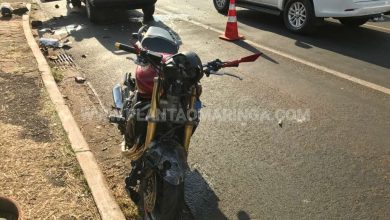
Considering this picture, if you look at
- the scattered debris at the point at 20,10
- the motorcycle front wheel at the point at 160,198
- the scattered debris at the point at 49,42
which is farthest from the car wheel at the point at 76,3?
the motorcycle front wheel at the point at 160,198

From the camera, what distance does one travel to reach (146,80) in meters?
3.56

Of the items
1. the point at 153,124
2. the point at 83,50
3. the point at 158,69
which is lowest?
the point at 83,50

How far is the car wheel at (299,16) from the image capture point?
30.8 feet

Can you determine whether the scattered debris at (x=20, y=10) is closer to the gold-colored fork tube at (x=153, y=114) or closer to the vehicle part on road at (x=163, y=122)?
the vehicle part on road at (x=163, y=122)

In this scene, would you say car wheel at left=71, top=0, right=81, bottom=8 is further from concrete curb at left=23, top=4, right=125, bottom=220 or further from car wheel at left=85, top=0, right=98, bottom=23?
concrete curb at left=23, top=4, right=125, bottom=220

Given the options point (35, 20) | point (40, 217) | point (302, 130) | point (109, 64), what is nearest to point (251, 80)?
point (302, 130)

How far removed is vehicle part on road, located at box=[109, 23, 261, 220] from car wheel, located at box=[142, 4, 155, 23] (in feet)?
25.6

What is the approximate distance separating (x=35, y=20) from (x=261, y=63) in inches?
250

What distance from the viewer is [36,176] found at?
4055 mm

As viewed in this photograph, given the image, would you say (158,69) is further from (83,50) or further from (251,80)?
(83,50)

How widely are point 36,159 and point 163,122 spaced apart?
1.76 m

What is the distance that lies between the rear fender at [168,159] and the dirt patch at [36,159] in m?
0.81

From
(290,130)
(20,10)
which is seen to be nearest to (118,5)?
(20,10)

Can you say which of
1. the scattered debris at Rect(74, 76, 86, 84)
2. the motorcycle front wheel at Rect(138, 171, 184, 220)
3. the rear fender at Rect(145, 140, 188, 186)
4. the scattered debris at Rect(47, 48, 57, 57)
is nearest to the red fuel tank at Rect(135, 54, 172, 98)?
the rear fender at Rect(145, 140, 188, 186)
